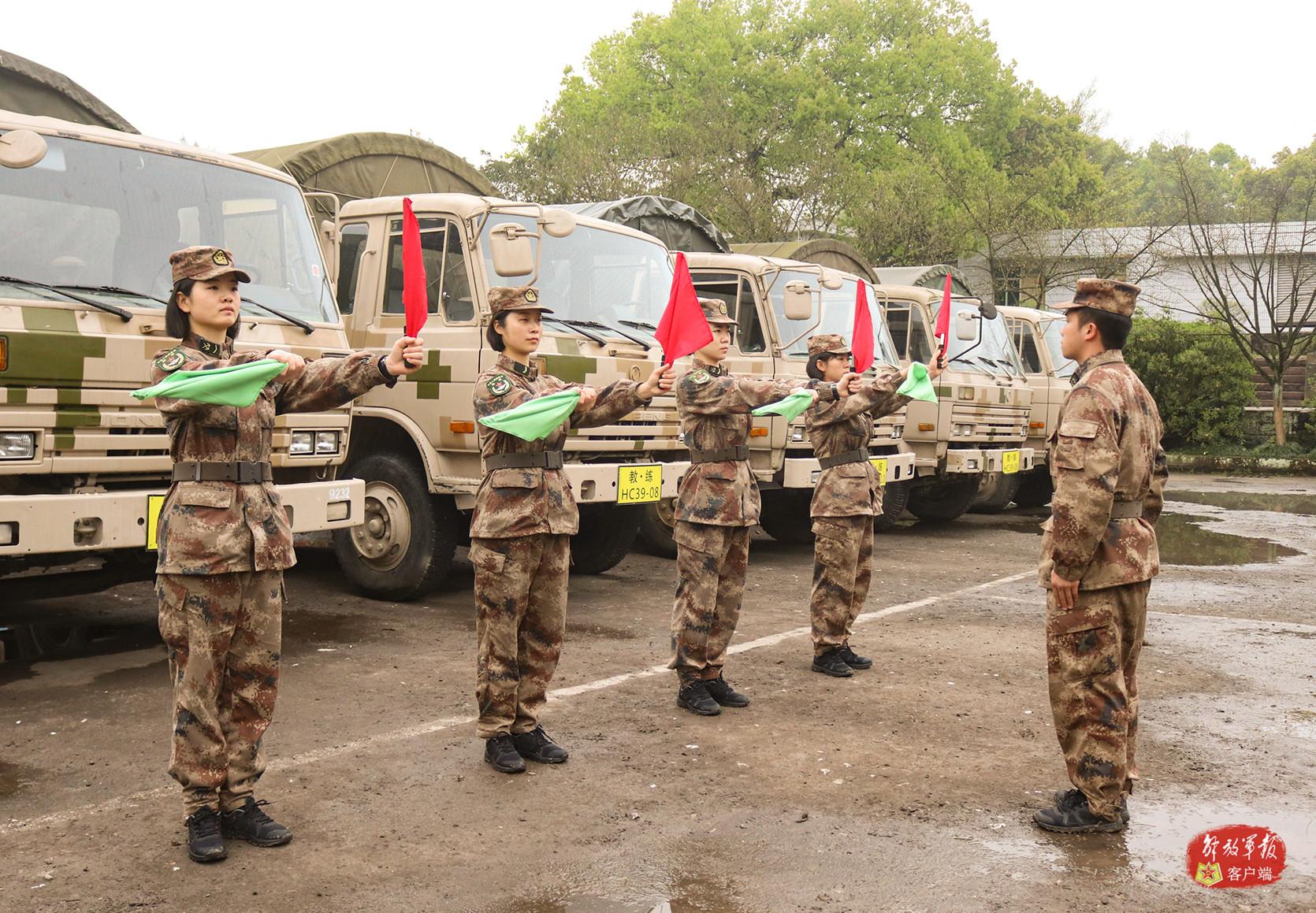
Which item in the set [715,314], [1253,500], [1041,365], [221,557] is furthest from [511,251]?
[1253,500]

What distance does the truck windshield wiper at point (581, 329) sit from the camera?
7.75 m

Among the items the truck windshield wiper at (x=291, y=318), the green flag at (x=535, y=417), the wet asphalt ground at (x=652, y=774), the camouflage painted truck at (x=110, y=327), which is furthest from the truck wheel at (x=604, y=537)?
the green flag at (x=535, y=417)

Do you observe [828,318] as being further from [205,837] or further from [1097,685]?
[205,837]

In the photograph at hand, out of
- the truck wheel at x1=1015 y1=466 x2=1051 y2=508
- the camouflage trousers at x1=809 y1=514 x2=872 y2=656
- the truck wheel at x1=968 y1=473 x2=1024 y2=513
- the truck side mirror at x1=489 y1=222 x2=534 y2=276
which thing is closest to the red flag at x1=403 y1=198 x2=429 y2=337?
the truck side mirror at x1=489 y1=222 x2=534 y2=276

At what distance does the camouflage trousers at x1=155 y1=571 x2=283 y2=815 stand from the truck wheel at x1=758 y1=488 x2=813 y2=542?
765 centimetres

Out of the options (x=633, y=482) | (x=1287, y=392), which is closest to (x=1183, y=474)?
(x=1287, y=392)

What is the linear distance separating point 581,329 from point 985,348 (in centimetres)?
685

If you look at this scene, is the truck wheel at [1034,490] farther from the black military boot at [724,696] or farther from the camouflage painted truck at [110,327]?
the camouflage painted truck at [110,327]

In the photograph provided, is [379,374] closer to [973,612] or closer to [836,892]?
[836,892]

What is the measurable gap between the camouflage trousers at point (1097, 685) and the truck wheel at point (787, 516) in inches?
279

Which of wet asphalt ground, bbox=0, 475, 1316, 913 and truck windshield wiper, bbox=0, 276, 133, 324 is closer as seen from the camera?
wet asphalt ground, bbox=0, 475, 1316, 913

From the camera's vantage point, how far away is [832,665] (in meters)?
6.54

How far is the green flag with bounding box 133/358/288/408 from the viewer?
3.83 m

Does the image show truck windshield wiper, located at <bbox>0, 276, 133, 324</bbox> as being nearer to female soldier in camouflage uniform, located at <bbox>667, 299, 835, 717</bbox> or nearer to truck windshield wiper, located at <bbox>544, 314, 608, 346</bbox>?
female soldier in camouflage uniform, located at <bbox>667, 299, 835, 717</bbox>
